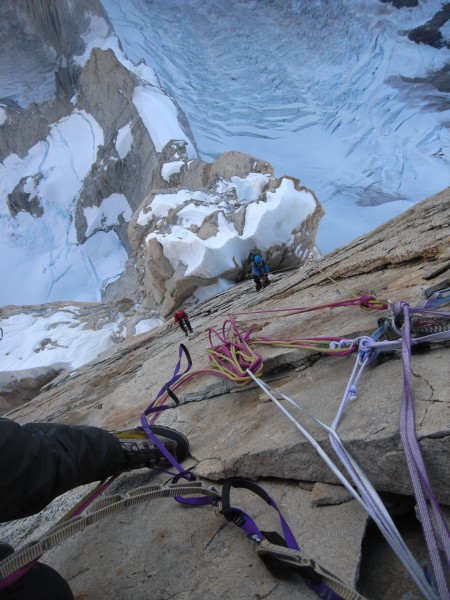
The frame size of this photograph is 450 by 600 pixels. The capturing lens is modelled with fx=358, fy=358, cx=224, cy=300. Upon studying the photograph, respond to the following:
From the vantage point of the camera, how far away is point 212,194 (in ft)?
26.6

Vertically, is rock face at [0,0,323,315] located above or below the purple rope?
above

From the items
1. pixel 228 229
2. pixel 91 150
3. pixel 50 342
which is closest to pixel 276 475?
pixel 228 229

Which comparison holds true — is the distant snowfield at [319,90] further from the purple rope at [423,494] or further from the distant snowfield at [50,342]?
the purple rope at [423,494]

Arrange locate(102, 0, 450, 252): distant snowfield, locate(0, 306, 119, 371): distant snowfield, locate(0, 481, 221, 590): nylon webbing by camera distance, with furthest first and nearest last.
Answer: locate(102, 0, 450, 252): distant snowfield
locate(0, 306, 119, 371): distant snowfield
locate(0, 481, 221, 590): nylon webbing

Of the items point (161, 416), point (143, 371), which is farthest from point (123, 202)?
point (161, 416)

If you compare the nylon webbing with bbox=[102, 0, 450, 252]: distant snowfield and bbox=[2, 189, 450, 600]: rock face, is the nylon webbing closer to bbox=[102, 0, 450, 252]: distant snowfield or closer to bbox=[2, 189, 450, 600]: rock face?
bbox=[2, 189, 450, 600]: rock face

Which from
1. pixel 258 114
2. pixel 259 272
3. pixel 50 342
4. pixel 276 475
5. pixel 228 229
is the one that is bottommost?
pixel 50 342

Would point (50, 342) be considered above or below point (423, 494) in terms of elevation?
below

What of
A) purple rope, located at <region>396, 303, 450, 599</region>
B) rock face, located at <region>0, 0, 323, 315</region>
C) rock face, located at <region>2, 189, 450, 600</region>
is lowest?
rock face, located at <region>2, 189, 450, 600</region>

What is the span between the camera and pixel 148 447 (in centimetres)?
125

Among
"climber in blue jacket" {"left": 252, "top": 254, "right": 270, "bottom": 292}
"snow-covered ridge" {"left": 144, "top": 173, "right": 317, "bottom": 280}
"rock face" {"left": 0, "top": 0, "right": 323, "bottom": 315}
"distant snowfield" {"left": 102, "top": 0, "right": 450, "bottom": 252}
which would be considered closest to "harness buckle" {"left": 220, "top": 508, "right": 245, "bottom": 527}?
"climber in blue jacket" {"left": 252, "top": 254, "right": 270, "bottom": 292}

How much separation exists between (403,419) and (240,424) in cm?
65

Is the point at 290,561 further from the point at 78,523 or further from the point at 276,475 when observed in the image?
the point at 78,523

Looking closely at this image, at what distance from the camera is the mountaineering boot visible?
1211 millimetres
